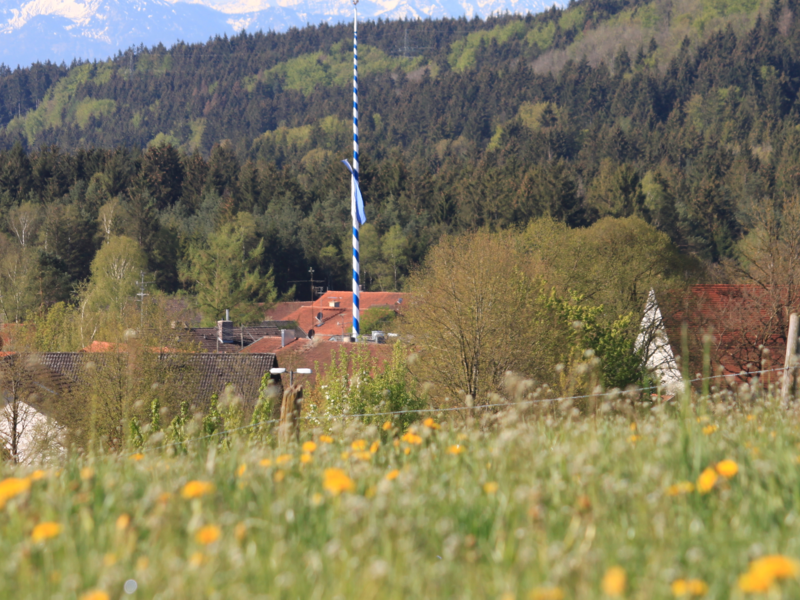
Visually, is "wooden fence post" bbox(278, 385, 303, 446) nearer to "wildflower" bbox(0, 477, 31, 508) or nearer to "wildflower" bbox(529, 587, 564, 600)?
"wildflower" bbox(0, 477, 31, 508)

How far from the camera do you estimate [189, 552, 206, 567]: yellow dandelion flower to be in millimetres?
2363

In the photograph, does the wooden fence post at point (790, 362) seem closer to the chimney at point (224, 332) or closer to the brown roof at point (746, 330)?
the brown roof at point (746, 330)

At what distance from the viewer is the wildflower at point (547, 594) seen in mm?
2102

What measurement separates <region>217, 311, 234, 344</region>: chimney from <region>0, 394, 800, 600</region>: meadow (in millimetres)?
51875

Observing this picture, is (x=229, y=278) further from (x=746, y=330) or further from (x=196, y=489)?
(x=196, y=489)

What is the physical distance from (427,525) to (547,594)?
3.26ft

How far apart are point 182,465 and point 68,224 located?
3305 inches

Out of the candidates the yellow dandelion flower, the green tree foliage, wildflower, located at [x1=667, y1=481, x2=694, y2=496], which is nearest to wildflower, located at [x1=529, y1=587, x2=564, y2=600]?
the yellow dandelion flower

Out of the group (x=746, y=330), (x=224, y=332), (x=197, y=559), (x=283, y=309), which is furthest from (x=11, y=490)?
(x=283, y=309)

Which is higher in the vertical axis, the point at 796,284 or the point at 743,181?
the point at 743,181

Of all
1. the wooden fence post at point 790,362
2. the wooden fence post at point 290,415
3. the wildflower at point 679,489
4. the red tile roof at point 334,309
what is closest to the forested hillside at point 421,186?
the red tile roof at point 334,309

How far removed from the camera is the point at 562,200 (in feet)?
277

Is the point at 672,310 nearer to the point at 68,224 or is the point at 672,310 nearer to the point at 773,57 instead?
the point at 68,224

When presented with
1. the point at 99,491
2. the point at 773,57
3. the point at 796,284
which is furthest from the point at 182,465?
the point at 773,57
